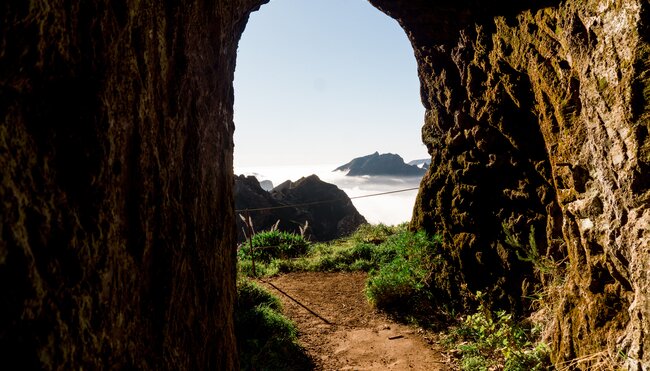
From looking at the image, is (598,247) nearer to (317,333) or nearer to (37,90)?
(37,90)

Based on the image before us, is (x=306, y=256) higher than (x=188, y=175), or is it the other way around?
(x=188, y=175)

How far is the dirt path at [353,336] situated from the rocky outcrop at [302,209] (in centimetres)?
1641

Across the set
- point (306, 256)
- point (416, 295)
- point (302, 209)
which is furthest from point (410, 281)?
point (302, 209)

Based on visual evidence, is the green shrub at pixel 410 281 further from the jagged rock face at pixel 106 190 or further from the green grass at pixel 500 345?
the jagged rock face at pixel 106 190

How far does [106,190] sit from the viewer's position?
176cm

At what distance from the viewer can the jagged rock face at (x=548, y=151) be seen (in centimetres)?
268

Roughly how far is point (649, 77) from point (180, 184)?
3199mm

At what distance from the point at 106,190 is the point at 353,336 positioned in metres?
5.01

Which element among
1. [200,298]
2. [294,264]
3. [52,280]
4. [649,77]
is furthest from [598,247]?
[294,264]

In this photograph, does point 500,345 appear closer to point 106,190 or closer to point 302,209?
point 106,190

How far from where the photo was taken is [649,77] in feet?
8.49

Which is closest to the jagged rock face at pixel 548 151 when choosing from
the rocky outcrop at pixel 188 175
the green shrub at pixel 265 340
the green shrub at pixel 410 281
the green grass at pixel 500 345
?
the rocky outcrop at pixel 188 175

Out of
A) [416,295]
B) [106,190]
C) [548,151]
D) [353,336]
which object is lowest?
[353,336]

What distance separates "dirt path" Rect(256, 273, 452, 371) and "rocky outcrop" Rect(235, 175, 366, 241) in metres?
16.4
